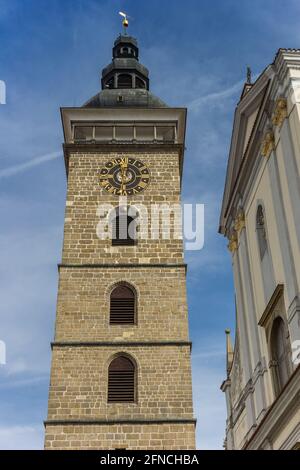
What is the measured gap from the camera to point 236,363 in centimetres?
1623

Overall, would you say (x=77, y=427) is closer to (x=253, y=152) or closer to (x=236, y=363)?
(x=236, y=363)

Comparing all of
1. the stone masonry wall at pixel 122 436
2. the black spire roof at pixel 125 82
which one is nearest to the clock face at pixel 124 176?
the black spire roof at pixel 125 82

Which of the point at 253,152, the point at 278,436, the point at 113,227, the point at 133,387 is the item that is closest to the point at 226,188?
the point at 253,152

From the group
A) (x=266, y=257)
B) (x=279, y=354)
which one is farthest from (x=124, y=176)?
(x=279, y=354)

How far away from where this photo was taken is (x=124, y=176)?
2808 centimetres

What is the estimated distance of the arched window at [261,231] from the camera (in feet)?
45.9

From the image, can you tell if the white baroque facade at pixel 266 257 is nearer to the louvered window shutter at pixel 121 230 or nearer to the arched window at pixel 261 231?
the arched window at pixel 261 231

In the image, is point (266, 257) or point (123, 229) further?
point (123, 229)

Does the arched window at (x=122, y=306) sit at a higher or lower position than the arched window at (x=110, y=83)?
lower

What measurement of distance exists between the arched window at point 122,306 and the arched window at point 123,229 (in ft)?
6.25

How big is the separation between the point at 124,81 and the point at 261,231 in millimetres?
20339

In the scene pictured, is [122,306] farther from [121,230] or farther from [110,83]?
[110,83]

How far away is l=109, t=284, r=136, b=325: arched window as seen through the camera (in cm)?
2416

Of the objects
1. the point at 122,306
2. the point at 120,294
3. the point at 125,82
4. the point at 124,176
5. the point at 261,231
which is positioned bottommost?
the point at 261,231
